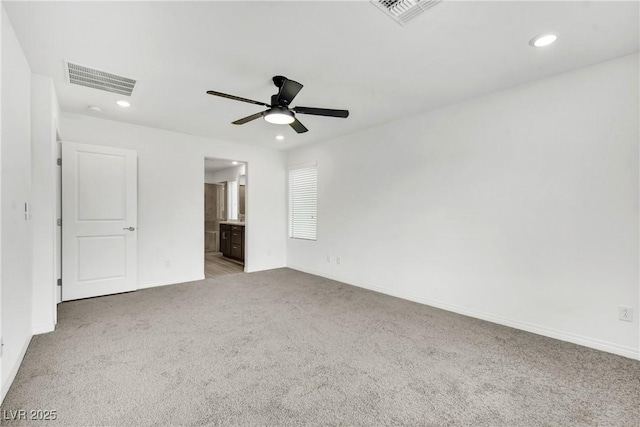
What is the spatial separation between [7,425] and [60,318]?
1901mm

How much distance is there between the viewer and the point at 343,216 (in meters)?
4.93

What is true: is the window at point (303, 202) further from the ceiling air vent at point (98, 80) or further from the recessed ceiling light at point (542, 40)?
the recessed ceiling light at point (542, 40)

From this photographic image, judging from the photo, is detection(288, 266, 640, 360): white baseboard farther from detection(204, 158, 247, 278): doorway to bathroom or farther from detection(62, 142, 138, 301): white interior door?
detection(204, 158, 247, 278): doorway to bathroom

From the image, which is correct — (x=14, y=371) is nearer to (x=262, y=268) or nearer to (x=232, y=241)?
(x=262, y=268)

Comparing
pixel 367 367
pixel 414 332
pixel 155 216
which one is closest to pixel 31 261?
pixel 155 216

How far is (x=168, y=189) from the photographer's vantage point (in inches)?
182

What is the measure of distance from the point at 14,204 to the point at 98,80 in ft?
4.86

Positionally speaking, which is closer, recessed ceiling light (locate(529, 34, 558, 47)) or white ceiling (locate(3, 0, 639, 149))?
white ceiling (locate(3, 0, 639, 149))

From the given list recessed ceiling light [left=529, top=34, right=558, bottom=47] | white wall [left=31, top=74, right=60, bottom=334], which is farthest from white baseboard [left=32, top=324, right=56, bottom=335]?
recessed ceiling light [left=529, top=34, right=558, bottom=47]

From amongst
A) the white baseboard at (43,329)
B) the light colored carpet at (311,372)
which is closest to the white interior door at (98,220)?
the light colored carpet at (311,372)

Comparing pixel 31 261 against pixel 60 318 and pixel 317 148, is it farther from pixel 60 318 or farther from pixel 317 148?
pixel 317 148

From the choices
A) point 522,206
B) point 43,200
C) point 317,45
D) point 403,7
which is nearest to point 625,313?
point 522,206

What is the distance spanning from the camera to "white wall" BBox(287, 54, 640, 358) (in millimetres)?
2453

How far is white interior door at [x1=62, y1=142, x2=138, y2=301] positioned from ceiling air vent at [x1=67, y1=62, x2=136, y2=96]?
1.21m
